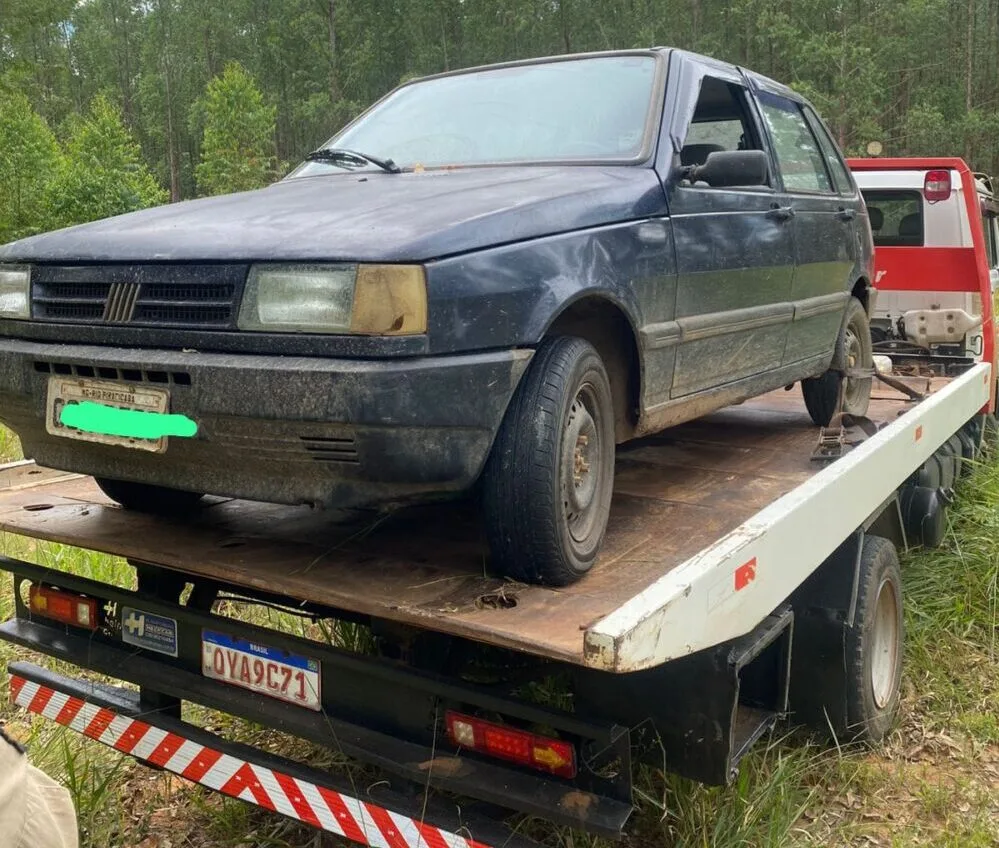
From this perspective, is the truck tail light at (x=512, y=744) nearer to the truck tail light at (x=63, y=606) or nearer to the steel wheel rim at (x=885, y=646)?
the truck tail light at (x=63, y=606)

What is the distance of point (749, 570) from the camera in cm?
227

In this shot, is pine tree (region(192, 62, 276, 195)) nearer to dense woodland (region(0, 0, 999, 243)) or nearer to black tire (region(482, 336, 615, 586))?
dense woodland (region(0, 0, 999, 243))

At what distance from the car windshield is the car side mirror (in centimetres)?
23

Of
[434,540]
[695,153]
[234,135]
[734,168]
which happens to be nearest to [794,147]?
[695,153]

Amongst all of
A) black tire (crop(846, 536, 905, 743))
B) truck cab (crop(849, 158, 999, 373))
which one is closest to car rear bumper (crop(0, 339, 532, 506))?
black tire (crop(846, 536, 905, 743))

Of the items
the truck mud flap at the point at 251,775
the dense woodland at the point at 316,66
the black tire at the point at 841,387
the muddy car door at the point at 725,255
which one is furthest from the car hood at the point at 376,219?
the dense woodland at the point at 316,66

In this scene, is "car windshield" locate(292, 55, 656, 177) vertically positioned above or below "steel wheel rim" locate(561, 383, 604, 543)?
above

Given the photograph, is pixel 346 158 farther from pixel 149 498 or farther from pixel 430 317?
pixel 430 317

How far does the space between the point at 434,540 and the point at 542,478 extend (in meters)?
0.59

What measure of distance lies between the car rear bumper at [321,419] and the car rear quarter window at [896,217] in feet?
Answer: 17.1

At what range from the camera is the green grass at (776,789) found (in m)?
2.72

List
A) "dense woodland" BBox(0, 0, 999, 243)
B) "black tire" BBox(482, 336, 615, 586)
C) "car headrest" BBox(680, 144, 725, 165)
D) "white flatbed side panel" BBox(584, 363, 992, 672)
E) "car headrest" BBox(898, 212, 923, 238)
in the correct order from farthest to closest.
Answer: "dense woodland" BBox(0, 0, 999, 243) < "car headrest" BBox(898, 212, 923, 238) < "car headrest" BBox(680, 144, 725, 165) < "black tire" BBox(482, 336, 615, 586) < "white flatbed side panel" BBox(584, 363, 992, 672)

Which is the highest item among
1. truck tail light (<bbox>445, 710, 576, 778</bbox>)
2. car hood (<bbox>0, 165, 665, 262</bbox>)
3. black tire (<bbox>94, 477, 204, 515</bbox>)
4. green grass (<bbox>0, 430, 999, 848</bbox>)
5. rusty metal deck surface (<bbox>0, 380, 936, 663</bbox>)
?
car hood (<bbox>0, 165, 665, 262</bbox>)

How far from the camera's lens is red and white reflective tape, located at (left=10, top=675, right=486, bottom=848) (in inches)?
90.7
